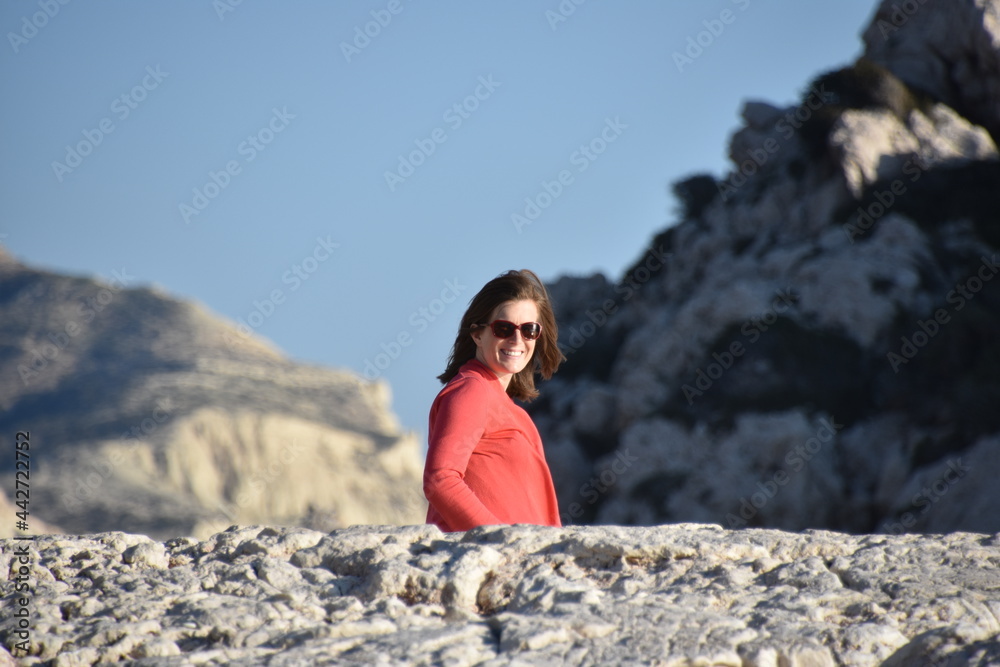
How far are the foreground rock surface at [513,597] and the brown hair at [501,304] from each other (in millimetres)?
793

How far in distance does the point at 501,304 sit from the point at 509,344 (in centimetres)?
15

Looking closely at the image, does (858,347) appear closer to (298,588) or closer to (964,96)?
(964,96)

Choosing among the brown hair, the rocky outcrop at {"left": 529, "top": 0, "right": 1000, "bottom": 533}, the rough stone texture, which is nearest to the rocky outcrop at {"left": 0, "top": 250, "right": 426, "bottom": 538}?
the rocky outcrop at {"left": 529, "top": 0, "right": 1000, "bottom": 533}

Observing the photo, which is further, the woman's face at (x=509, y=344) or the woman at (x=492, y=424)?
the woman's face at (x=509, y=344)

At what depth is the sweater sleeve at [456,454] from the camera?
10.1ft

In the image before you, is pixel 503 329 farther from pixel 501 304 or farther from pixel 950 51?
pixel 950 51

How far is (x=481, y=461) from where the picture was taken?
3.29 metres

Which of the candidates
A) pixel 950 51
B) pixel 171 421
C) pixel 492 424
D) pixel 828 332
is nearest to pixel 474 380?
pixel 492 424

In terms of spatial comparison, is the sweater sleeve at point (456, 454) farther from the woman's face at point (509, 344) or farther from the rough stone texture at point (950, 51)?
the rough stone texture at point (950, 51)

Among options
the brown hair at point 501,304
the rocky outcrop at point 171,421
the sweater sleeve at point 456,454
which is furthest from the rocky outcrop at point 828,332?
the rocky outcrop at point 171,421

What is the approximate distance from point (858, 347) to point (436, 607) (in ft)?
44.9

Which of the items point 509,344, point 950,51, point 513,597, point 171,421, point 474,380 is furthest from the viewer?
point 171,421

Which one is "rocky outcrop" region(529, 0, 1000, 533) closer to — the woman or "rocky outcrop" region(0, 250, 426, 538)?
the woman

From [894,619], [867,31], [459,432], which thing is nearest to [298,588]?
[459,432]
